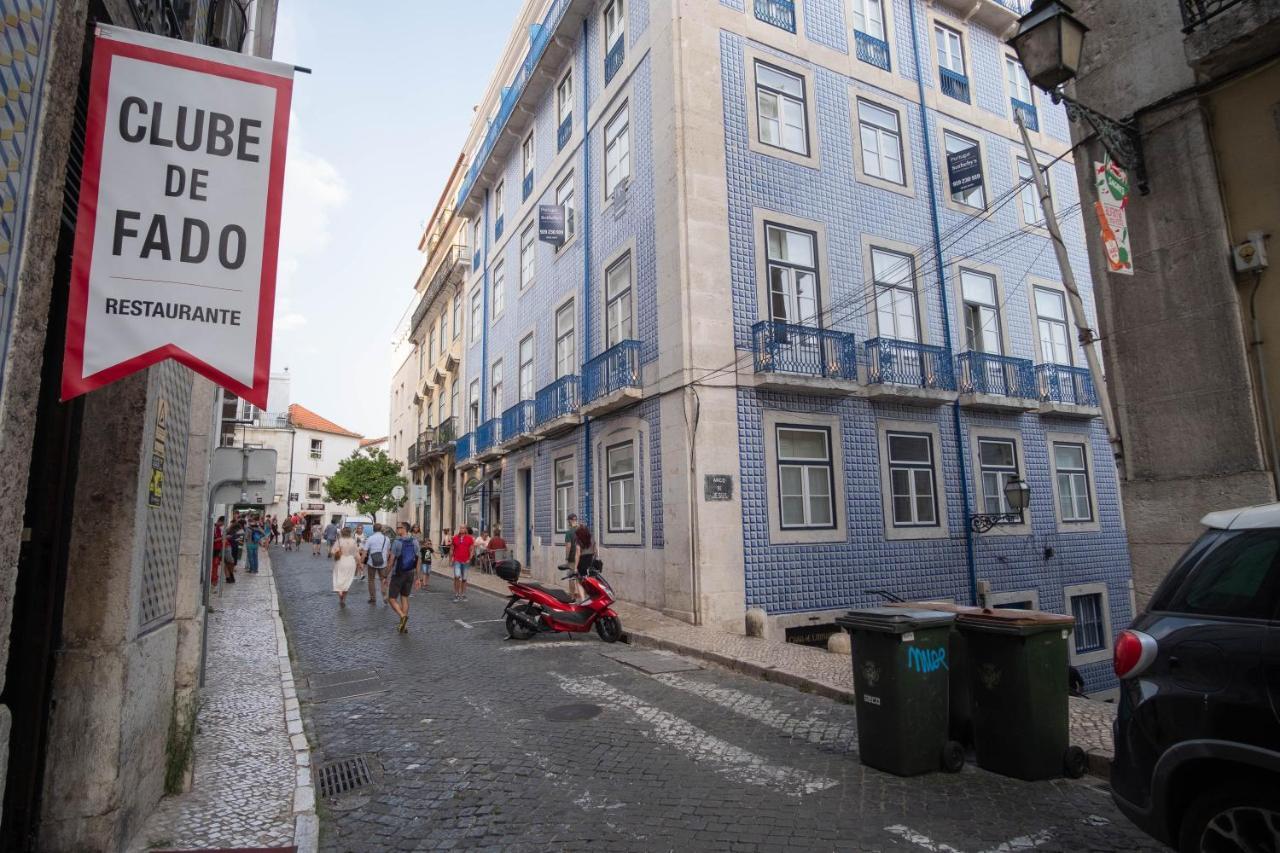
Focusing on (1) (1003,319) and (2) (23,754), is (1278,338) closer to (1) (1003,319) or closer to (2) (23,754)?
(2) (23,754)

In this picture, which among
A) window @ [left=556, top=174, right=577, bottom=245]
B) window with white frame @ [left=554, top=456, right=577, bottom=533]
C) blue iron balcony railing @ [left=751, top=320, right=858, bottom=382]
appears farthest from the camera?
window @ [left=556, top=174, right=577, bottom=245]

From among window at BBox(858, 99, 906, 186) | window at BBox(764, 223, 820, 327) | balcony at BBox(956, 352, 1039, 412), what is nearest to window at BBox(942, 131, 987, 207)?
window at BBox(858, 99, 906, 186)

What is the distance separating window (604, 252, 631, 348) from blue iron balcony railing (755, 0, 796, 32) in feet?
17.5

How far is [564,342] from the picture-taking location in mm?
17859

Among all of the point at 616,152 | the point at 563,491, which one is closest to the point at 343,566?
the point at 563,491

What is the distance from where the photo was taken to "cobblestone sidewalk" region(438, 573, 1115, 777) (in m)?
5.27

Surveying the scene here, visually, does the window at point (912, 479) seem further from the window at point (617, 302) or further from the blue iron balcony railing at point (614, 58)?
the blue iron balcony railing at point (614, 58)

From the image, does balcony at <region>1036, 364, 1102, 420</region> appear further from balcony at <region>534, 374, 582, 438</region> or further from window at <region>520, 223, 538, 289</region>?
window at <region>520, 223, 538, 289</region>

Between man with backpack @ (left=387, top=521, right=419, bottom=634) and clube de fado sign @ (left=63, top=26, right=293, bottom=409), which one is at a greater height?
clube de fado sign @ (left=63, top=26, right=293, bottom=409)

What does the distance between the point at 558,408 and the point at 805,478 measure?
642 centimetres

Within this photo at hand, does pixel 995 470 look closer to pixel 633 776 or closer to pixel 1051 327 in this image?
pixel 1051 327

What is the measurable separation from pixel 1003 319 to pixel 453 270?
66.1ft

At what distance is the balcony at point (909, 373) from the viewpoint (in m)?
13.5

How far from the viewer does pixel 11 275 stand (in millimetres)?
2326
